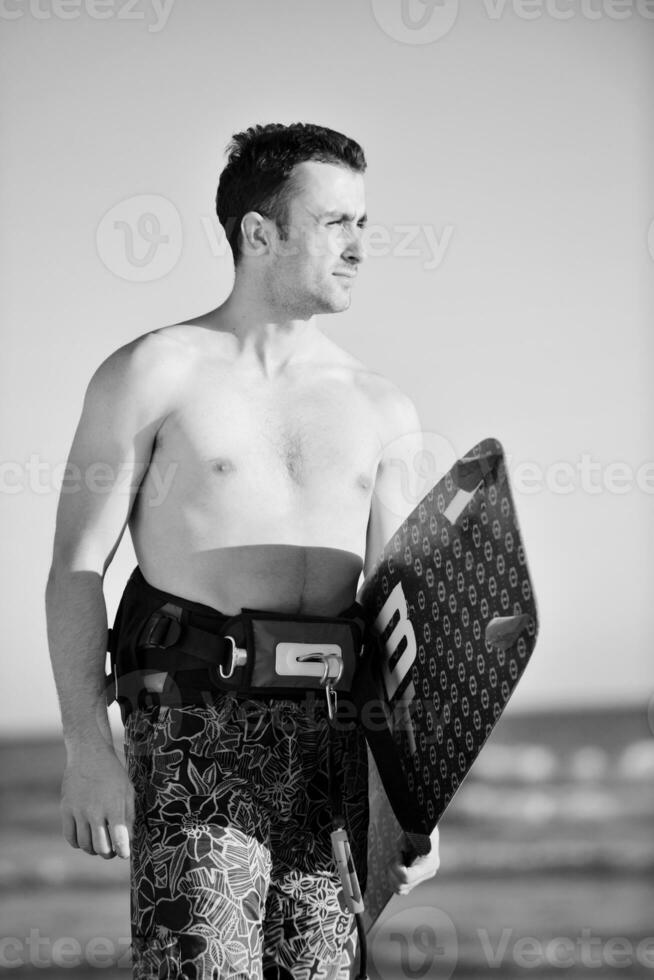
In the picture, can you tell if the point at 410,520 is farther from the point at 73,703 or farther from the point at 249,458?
the point at 73,703

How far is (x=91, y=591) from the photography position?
6.47 ft

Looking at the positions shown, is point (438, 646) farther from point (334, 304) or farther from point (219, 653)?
point (334, 304)

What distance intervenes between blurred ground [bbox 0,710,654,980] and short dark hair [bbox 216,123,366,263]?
8.58 ft

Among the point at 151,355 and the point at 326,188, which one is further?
the point at 326,188

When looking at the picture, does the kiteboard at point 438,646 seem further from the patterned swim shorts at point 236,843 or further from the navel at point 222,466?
the navel at point 222,466

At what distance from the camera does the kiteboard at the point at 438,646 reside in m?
1.93


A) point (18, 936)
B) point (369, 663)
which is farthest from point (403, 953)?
point (369, 663)

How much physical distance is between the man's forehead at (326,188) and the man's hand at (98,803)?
0.88m
